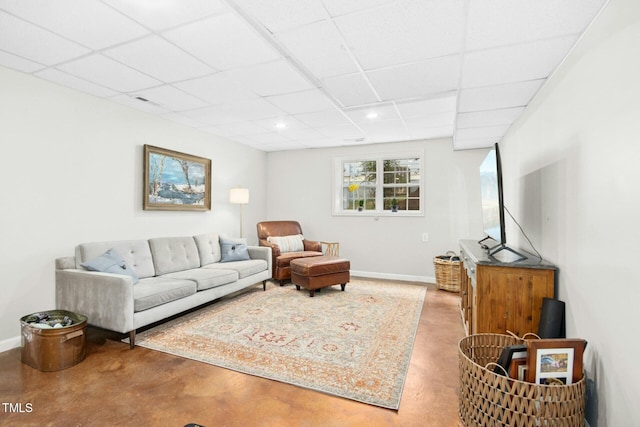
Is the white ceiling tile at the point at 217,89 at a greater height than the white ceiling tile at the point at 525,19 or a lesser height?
greater

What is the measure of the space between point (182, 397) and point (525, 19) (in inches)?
120

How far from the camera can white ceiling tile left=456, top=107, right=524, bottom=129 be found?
3.24m

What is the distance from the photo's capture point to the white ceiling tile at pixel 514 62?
205cm

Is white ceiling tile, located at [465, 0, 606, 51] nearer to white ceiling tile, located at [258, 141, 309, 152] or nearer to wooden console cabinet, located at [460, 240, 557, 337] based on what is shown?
wooden console cabinet, located at [460, 240, 557, 337]

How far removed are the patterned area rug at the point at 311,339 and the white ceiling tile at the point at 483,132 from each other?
2.26 m

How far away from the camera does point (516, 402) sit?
154 cm

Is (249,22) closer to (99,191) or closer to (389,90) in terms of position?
(389,90)

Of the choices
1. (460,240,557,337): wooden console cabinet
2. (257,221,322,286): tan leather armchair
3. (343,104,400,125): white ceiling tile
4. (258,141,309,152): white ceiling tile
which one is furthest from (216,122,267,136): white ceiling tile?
(460,240,557,337): wooden console cabinet

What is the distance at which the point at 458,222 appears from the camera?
17.1 feet

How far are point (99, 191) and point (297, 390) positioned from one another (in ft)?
9.82

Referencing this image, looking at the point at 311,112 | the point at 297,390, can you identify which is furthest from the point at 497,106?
the point at 297,390

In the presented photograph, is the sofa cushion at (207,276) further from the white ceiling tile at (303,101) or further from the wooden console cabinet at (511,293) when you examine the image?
the wooden console cabinet at (511,293)

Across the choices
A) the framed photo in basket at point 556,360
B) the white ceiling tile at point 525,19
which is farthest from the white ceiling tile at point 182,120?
the framed photo in basket at point 556,360

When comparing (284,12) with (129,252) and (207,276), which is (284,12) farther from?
(129,252)
